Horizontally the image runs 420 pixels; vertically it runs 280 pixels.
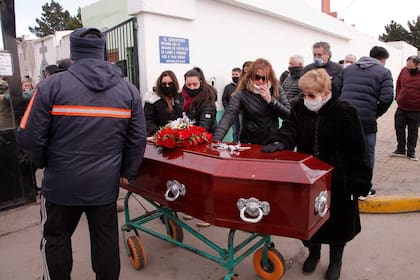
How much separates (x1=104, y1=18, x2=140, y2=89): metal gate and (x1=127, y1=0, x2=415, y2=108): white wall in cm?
11

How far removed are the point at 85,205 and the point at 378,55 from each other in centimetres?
392

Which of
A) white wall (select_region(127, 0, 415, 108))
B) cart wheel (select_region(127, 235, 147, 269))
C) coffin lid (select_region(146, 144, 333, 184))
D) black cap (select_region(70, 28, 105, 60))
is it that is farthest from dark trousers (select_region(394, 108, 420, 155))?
black cap (select_region(70, 28, 105, 60))

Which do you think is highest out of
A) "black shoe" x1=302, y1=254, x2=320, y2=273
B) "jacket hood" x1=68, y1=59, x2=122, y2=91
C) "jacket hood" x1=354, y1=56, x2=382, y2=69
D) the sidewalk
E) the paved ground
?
"jacket hood" x1=354, y1=56, x2=382, y2=69

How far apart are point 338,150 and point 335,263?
890 mm

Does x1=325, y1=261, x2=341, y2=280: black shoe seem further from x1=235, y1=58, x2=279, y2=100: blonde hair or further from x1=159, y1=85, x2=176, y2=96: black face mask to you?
x1=159, y1=85, x2=176, y2=96: black face mask

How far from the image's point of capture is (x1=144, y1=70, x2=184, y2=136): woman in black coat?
3564 mm

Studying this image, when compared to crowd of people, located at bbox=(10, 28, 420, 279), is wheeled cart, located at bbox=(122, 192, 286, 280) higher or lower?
lower

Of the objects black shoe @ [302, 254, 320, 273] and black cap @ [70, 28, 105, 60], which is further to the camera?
black shoe @ [302, 254, 320, 273]

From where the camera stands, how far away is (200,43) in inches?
253

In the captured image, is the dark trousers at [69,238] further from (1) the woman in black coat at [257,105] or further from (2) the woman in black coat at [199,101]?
(2) the woman in black coat at [199,101]

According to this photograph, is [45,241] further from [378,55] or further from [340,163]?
[378,55]

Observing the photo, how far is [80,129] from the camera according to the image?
78.8 inches

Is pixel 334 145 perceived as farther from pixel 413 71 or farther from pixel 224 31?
pixel 224 31

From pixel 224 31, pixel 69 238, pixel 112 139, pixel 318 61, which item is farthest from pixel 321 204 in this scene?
pixel 224 31
